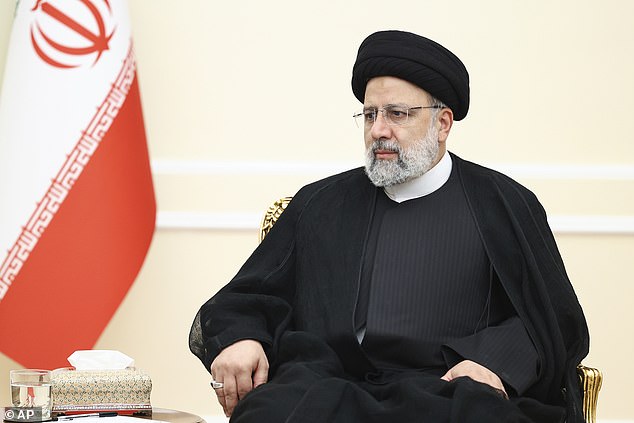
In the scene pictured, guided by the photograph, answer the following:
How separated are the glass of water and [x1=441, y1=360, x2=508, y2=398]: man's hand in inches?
42.1

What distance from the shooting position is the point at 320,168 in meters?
4.79

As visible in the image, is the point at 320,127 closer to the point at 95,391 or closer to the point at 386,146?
the point at 386,146

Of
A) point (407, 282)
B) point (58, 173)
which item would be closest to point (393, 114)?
point (407, 282)

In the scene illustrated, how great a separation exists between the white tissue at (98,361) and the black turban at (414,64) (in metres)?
1.11

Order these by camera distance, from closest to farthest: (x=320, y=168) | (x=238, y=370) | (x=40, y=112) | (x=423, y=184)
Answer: (x=238, y=370), (x=423, y=184), (x=40, y=112), (x=320, y=168)

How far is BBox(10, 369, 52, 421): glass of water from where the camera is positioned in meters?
2.99

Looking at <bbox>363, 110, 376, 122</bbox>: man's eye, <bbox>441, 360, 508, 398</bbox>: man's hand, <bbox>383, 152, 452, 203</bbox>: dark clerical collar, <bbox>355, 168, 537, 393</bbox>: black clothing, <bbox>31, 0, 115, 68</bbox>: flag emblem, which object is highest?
<bbox>31, 0, 115, 68</bbox>: flag emblem

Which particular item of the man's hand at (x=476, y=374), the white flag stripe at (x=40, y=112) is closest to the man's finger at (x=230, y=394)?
the man's hand at (x=476, y=374)

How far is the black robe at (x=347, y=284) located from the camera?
324 cm

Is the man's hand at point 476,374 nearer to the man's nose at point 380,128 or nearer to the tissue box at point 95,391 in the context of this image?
the man's nose at point 380,128

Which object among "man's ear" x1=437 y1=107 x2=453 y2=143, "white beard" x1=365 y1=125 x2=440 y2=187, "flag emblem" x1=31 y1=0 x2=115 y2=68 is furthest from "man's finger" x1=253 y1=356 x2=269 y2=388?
"flag emblem" x1=31 y1=0 x2=115 y2=68

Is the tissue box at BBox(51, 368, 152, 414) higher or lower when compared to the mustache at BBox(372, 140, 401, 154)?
lower

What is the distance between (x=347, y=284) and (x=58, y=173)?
4.79 ft

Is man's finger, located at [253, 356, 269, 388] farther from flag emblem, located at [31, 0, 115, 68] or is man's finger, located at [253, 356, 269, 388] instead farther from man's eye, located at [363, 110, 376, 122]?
flag emblem, located at [31, 0, 115, 68]
